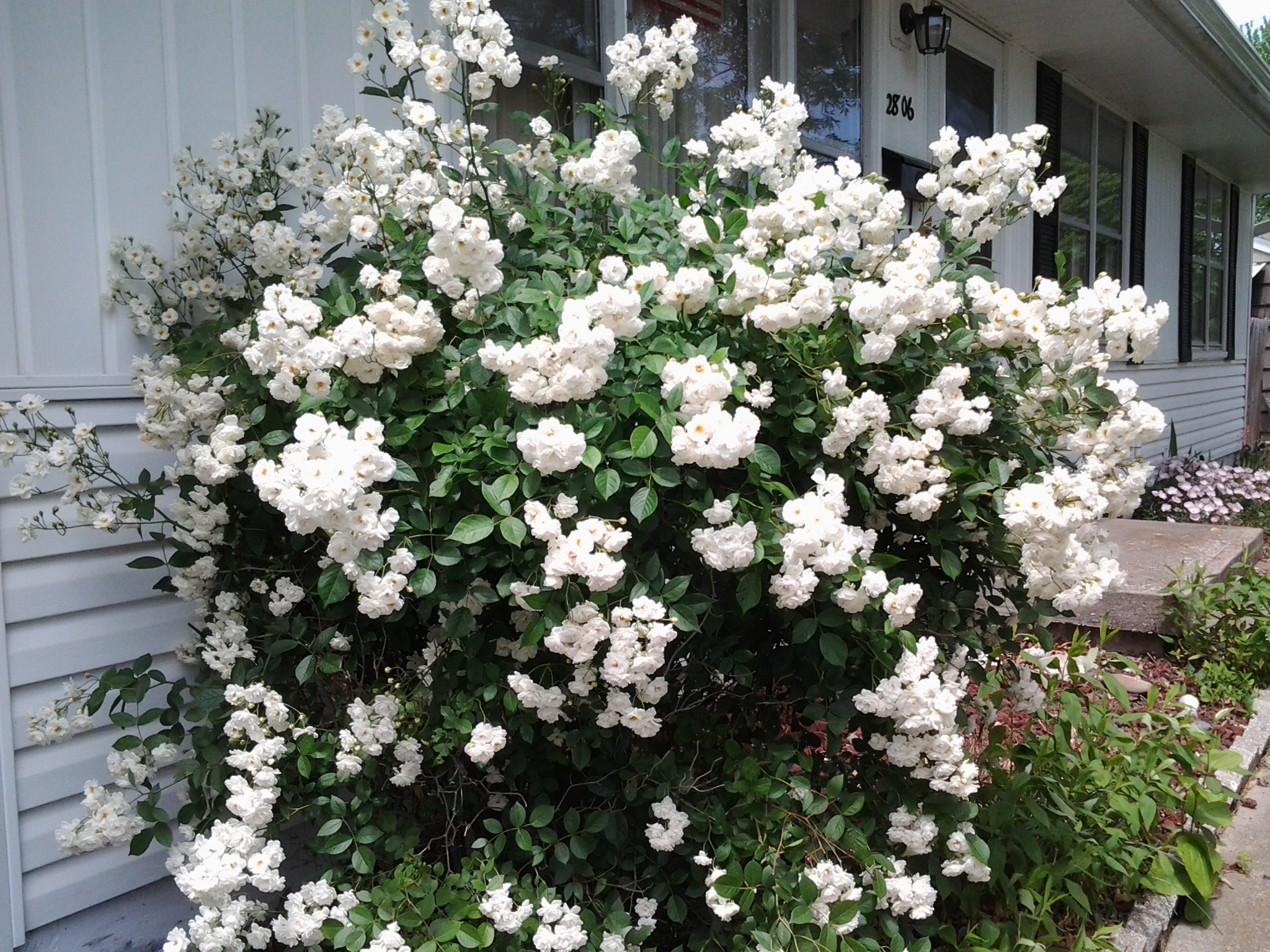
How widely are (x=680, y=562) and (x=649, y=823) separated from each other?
0.57 metres

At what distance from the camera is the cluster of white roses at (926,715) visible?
197 cm

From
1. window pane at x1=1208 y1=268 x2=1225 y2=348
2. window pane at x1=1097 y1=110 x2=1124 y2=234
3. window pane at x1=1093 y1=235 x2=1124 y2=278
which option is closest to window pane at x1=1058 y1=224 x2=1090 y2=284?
window pane at x1=1093 y1=235 x2=1124 y2=278

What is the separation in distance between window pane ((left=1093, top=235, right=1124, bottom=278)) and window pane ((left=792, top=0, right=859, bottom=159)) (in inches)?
152

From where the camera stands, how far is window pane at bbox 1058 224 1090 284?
7.16 m

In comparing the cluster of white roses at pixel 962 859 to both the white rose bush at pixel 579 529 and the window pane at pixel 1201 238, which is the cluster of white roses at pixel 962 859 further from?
the window pane at pixel 1201 238

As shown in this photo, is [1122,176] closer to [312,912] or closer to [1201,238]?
[1201,238]

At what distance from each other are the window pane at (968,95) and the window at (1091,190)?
1.19m

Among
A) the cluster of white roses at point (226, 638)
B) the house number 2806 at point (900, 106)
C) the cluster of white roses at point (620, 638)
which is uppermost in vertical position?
the house number 2806 at point (900, 106)

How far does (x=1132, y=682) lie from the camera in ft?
13.9

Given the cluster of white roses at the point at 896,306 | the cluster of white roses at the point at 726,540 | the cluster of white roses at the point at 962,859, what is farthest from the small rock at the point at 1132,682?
the cluster of white roses at the point at 726,540

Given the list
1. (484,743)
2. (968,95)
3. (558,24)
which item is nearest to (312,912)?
(484,743)

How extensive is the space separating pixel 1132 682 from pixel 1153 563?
102cm

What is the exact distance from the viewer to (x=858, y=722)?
2219 millimetres

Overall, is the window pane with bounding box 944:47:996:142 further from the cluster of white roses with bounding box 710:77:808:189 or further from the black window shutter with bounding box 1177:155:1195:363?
the black window shutter with bounding box 1177:155:1195:363
